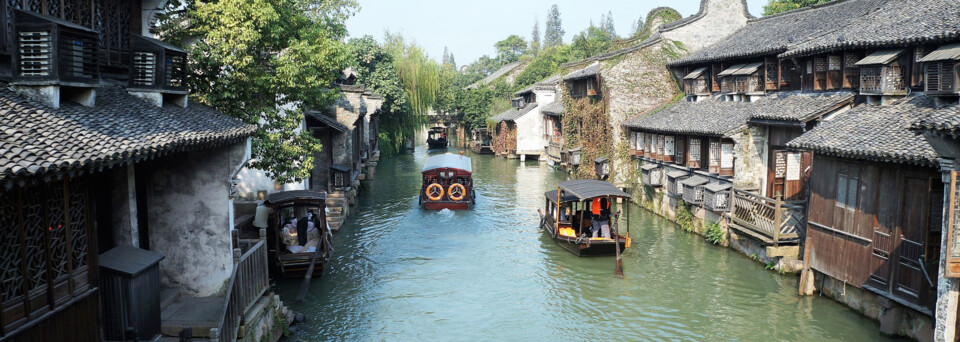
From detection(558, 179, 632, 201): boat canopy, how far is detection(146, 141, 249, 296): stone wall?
10758mm

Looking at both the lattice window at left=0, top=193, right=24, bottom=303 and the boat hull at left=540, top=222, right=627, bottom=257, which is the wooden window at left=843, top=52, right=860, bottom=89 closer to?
the boat hull at left=540, top=222, right=627, bottom=257

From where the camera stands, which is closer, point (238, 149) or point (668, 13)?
point (238, 149)

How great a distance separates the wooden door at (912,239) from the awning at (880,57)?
13.2 feet

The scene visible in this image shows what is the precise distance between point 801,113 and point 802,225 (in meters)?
2.93

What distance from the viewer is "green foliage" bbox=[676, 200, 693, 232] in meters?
22.8

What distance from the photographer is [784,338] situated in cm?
1324

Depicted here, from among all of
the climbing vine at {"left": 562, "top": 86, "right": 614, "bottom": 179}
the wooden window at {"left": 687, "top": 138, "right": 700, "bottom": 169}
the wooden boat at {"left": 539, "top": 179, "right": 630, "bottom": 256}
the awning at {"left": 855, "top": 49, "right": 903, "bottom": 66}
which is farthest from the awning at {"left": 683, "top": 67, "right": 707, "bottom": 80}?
the awning at {"left": 855, "top": 49, "right": 903, "bottom": 66}

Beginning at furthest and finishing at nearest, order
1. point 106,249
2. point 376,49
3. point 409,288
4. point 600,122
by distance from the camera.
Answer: point 376,49 → point 600,122 → point 409,288 → point 106,249

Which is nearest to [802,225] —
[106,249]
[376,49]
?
[106,249]

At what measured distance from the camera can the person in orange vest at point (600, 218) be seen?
19469 millimetres

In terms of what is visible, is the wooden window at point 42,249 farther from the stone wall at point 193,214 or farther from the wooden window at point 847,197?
the wooden window at point 847,197

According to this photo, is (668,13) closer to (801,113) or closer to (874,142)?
(801,113)

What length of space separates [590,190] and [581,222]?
1.02 m

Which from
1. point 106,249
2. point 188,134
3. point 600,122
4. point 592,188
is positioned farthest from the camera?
point 600,122
